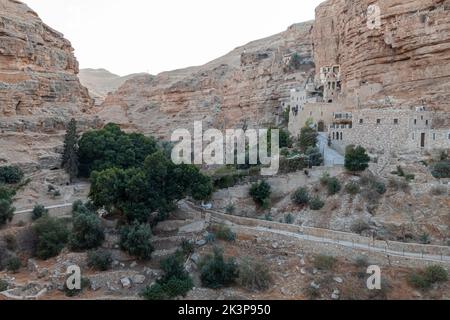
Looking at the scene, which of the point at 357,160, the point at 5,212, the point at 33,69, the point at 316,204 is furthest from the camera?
the point at 33,69

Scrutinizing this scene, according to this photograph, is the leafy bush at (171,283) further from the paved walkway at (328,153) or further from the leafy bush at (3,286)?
the paved walkway at (328,153)

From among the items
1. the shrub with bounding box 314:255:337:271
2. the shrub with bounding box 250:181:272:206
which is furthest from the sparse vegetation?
the shrub with bounding box 314:255:337:271

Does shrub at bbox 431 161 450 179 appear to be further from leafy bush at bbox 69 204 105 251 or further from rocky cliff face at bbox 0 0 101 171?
rocky cliff face at bbox 0 0 101 171

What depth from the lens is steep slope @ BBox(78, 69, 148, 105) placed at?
111525mm

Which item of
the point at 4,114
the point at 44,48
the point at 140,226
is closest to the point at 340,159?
the point at 140,226

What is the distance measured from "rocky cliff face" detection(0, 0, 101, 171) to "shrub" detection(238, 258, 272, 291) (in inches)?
733

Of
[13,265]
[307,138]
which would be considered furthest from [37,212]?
[307,138]

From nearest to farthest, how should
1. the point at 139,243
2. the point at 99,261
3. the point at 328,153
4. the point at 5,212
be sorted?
Result: the point at 99,261 < the point at 139,243 < the point at 5,212 < the point at 328,153

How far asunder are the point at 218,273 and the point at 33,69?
2742 cm

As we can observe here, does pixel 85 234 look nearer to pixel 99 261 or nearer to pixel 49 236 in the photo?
pixel 49 236

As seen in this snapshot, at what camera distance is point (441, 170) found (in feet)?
76.6

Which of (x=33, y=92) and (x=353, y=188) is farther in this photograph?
(x=33, y=92)

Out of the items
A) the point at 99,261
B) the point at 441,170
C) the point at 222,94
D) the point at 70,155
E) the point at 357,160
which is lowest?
the point at 99,261
